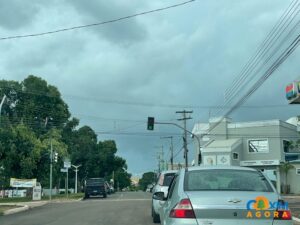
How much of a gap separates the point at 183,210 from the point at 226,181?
99cm

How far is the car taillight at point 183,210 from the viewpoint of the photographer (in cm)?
720

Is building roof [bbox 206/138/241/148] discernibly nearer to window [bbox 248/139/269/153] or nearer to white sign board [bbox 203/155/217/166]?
white sign board [bbox 203/155/217/166]

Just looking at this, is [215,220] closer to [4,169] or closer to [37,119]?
[4,169]

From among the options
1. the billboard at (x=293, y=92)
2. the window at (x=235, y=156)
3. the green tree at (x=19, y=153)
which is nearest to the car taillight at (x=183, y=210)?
the billboard at (x=293, y=92)

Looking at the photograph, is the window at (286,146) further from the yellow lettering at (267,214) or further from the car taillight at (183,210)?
the car taillight at (183,210)

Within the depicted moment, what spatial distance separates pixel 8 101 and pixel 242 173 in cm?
7010

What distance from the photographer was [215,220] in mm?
7105

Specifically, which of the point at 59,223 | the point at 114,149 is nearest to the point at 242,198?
the point at 59,223

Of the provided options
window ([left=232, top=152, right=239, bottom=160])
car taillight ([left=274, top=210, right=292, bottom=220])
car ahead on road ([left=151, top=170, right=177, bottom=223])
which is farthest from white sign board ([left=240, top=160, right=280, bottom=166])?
car taillight ([left=274, top=210, right=292, bottom=220])

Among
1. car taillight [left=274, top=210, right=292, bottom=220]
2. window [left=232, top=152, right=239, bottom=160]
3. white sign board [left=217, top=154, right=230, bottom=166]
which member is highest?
window [left=232, top=152, right=239, bottom=160]
